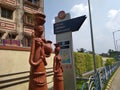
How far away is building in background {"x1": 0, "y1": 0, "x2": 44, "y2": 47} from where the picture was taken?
1629 cm

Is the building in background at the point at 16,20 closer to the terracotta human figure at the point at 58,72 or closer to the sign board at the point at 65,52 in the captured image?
the sign board at the point at 65,52

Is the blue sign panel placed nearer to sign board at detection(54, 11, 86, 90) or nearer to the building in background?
sign board at detection(54, 11, 86, 90)

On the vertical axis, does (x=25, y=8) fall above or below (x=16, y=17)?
above

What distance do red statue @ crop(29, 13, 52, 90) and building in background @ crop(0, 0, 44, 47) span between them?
11.0m

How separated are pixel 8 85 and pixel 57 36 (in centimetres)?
280

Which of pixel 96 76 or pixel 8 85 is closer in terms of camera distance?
pixel 8 85

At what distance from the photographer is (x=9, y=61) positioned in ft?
23.3

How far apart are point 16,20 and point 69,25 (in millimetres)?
11444

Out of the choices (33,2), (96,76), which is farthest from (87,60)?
(96,76)

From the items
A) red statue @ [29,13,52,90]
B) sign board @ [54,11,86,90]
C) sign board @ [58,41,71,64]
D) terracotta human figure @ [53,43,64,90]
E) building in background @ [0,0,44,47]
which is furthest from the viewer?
building in background @ [0,0,44,47]

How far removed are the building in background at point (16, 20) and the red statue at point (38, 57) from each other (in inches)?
435

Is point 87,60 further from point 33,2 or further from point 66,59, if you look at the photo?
point 66,59

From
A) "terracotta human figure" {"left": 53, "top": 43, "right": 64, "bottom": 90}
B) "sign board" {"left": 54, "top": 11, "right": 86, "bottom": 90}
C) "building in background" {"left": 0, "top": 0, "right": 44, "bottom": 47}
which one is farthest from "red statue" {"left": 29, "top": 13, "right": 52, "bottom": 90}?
"building in background" {"left": 0, "top": 0, "right": 44, "bottom": 47}

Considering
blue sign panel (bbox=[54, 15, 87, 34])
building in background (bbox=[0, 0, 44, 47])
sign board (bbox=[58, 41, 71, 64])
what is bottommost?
sign board (bbox=[58, 41, 71, 64])
